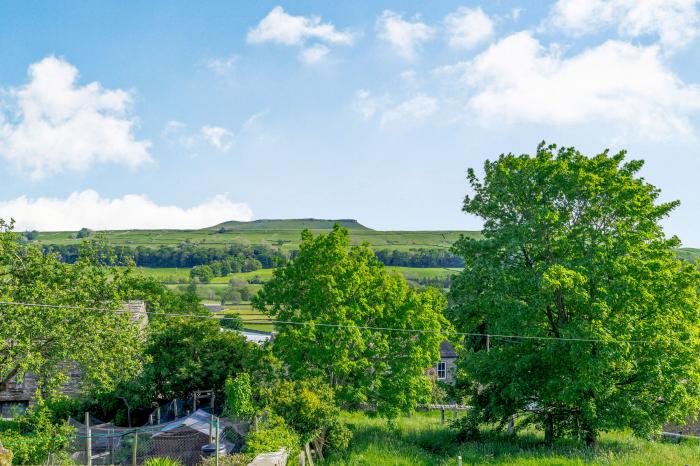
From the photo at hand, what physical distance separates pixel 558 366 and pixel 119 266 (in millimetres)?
18232

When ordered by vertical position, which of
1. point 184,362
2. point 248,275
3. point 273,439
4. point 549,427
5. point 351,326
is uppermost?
point 351,326

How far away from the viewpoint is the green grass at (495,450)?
21516 mm

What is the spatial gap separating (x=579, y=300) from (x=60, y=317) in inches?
756

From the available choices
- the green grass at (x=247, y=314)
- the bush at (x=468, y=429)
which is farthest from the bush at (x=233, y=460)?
the green grass at (x=247, y=314)

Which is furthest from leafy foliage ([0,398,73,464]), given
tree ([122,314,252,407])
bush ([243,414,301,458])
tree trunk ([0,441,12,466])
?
tree ([122,314,252,407])

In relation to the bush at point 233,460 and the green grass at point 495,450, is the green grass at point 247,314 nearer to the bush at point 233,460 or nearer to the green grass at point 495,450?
the green grass at point 495,450

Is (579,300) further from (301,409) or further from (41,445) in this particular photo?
(41,445)

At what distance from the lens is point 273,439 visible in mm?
17547

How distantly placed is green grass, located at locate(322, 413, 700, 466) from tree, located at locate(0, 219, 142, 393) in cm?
927

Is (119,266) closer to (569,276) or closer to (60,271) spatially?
(60,271)

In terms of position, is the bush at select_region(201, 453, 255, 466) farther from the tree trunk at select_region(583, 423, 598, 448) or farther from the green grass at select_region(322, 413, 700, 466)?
the tree trunk at select_region(583, 423, 598, 448)

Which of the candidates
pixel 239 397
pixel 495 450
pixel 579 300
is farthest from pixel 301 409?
pixel 579 300

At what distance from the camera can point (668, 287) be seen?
23.6 metres

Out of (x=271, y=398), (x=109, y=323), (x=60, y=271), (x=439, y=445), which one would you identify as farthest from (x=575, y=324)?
(x=60, y=271)
